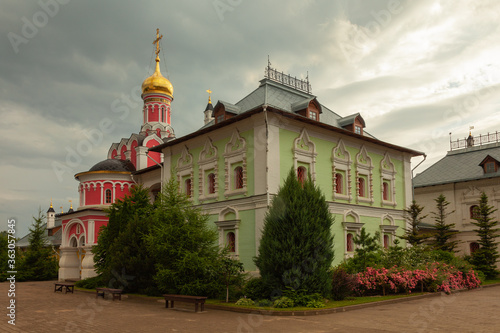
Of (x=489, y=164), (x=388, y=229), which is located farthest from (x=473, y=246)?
(x=388, y=229)

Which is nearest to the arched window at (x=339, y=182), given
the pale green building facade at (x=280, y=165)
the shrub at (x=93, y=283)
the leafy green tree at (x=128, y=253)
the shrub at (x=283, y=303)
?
the pale green building facade at (x=280, y=165)

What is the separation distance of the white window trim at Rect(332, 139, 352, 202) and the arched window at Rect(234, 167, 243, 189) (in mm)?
4869

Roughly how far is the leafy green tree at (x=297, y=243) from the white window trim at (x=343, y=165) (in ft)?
22.0

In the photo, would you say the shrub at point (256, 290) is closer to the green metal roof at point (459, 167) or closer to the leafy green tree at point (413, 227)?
the leafy green tree at point (413, 227)

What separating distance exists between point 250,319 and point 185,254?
504cm

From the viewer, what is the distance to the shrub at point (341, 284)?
52.3 ft

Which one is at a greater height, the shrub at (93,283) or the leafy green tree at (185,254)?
the leafy green tree at (185,254)

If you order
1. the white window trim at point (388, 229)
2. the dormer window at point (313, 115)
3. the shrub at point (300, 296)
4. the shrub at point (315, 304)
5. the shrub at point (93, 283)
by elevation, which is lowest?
the shrub at point (93, 283)

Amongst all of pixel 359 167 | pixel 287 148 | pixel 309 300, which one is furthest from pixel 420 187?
pixel 309 300

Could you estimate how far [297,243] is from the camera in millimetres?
15352

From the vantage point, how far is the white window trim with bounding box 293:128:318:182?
68.2 ft

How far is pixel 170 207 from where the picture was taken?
61.9 feet

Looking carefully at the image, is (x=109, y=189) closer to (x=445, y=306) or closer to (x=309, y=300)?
(x=309, y=300)

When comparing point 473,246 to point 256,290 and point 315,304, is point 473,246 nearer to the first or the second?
point 256,290
